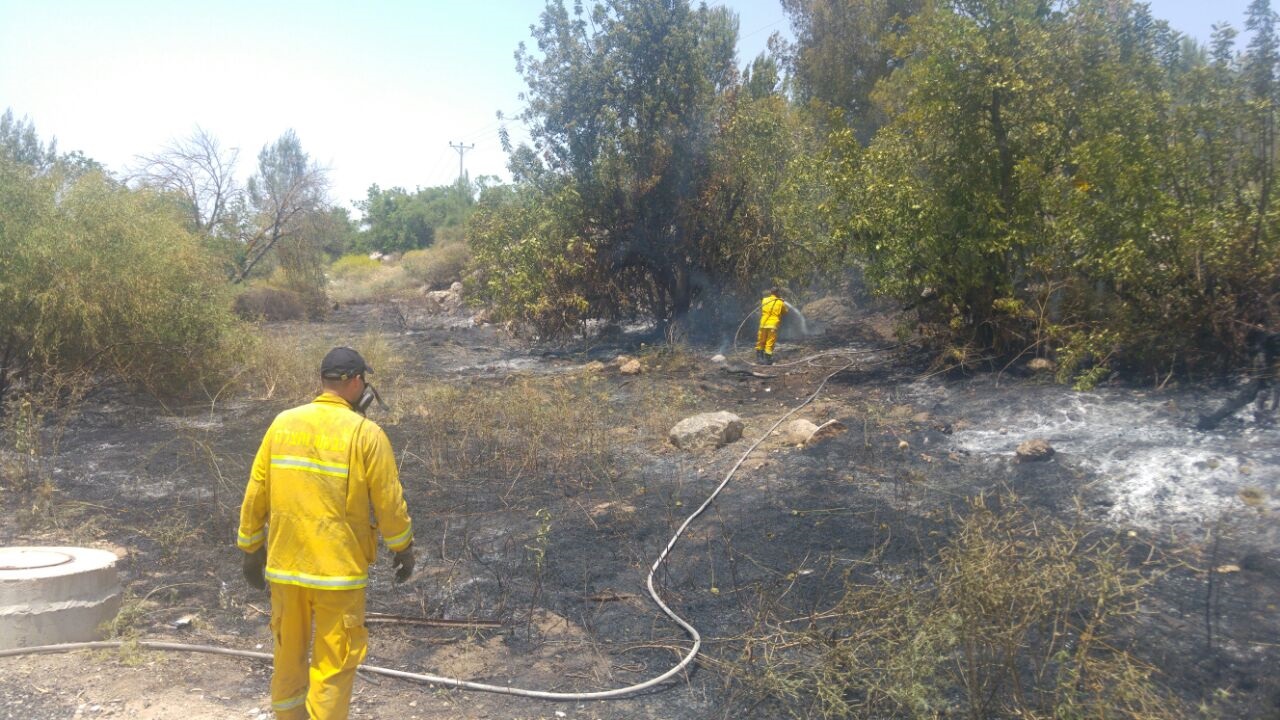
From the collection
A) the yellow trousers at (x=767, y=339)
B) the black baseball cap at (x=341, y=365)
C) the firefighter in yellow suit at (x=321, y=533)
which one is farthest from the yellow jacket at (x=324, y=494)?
the yellow trousers at (x=767, y=339)

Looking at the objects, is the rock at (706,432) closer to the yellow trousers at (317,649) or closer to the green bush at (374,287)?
the yellow trousers at (317,649)

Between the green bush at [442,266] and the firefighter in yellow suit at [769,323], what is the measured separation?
1944 cm

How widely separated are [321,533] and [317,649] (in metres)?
0.43

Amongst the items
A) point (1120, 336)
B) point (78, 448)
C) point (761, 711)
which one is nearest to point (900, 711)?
point (761, 711)

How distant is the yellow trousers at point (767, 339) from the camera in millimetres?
13609

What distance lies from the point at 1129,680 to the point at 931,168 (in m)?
8.74

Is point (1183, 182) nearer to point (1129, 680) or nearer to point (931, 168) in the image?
point (931, 168)

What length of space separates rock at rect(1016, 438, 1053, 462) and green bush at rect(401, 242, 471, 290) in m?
25.8

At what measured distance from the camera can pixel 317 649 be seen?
3346 mm

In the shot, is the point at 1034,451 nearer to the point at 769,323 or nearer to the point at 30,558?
the point at 769,323

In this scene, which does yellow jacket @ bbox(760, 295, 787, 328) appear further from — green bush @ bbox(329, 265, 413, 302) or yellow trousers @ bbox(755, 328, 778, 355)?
green bush @ bbox(329, 265, 413, 302)

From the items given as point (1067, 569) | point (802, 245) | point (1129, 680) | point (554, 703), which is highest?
point (802, 245)

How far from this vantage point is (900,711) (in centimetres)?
372

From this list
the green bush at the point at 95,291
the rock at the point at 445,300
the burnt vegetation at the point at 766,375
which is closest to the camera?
the burnt vegetation at the point at 766,375
